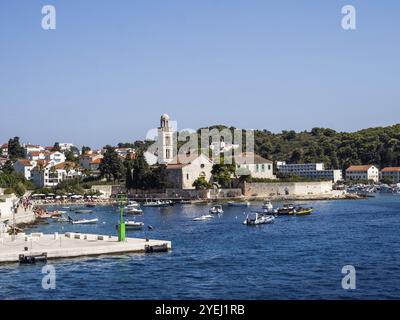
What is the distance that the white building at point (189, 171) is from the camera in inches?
2827

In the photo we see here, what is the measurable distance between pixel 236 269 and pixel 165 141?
54858 mm

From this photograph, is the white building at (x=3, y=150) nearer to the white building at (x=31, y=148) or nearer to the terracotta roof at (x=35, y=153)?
the white building at (x=31, y=148)

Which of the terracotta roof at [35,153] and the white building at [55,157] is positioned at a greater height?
the terracotta roof at [35,153]

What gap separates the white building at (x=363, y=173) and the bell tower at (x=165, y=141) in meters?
38.5

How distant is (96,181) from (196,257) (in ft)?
194

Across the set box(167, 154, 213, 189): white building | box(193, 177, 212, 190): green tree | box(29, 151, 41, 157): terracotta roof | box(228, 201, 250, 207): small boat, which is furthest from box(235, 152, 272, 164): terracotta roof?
box(29, 151, 41, 157): terracotta roof

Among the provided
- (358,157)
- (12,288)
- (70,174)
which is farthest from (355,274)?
(358,157)

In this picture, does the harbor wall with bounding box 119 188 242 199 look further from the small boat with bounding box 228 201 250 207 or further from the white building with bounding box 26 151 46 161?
the white building with bounding box 26 151 46 161

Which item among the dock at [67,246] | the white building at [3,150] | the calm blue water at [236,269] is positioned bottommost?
the calm blue water at [236,269]

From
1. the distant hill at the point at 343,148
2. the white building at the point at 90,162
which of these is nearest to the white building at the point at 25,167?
the white building at the point at 90,162

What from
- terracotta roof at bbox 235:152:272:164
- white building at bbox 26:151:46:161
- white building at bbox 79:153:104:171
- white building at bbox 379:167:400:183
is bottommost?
white building at bbox 379:167:400:183

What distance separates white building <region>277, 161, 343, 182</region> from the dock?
3042 inches

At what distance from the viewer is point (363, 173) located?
4131 inches

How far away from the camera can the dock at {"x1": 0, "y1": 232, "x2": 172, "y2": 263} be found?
24.1 meters
